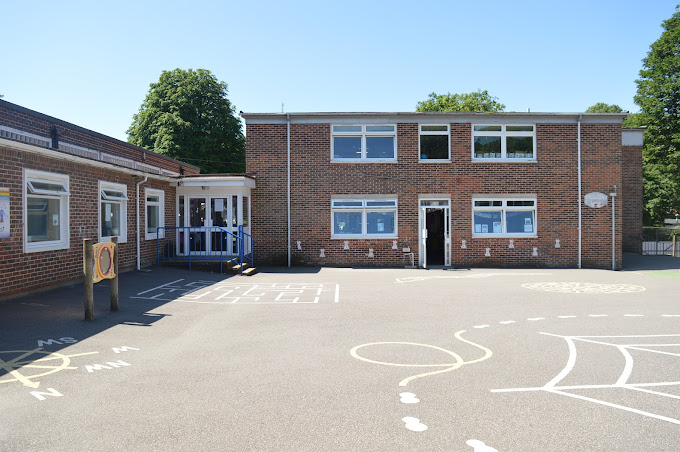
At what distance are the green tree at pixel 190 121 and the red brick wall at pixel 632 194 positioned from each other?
24784mm

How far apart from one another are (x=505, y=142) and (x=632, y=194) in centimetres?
857

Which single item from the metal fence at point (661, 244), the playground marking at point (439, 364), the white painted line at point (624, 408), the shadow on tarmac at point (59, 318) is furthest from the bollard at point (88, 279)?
the metal fence at point (661, 244)

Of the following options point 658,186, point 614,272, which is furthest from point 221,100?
point 658,186

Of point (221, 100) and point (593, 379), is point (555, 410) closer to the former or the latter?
point (593, 379)

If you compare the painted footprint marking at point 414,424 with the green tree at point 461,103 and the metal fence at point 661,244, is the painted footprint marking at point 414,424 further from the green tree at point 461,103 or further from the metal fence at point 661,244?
the green tree at point 461,103

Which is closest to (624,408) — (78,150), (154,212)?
(78,150)

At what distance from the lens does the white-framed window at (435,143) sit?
18.6 m

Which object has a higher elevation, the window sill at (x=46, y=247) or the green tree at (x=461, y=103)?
the green tree at (x=461, y=103)

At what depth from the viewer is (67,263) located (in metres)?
11.6

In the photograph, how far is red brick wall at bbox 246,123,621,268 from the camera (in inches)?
723

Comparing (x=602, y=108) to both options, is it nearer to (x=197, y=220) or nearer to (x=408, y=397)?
(x=197, y=220)

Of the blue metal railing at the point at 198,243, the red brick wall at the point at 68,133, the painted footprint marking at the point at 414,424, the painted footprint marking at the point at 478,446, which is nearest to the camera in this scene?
the painted footprint marking at the point at 478,446

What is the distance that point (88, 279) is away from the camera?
319 inches

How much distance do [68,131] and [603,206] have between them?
17.9m
